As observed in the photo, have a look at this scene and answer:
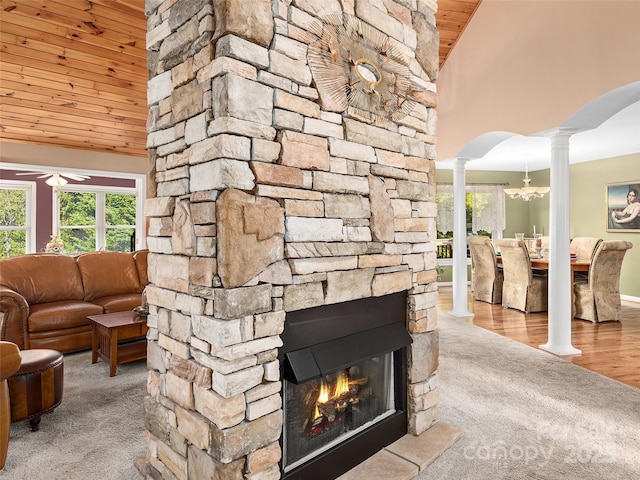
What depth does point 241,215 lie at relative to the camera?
58.9 inches

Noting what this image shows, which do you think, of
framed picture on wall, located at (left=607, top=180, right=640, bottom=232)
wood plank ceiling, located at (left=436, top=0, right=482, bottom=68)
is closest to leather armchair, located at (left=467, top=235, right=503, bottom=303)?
framed picture on wall, located at (left=607, top=180, right=640, bottom=232)

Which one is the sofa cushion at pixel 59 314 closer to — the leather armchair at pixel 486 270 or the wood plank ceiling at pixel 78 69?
the wood plank ceiling at pixel 78 69

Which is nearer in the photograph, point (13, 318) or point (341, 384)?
point (341, 384)

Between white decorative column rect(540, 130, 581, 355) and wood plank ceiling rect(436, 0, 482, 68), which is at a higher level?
wood plank ceiling rect(436, 0, 482, 68)

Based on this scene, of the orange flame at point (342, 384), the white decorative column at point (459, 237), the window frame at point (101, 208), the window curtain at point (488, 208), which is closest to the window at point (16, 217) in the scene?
the window frame at point (101, 208)

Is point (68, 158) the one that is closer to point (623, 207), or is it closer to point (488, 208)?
point (488, 208)

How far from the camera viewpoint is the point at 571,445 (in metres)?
2.35

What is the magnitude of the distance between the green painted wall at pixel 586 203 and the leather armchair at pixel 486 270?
1.59m

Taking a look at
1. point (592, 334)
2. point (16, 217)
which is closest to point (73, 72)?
point (16, 217)

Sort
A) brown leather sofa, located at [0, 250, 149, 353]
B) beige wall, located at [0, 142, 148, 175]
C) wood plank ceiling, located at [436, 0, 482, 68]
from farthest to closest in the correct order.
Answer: beige wall, located at [0, 142, 148, 175], wood plank ceiling, located at [436, 0, 482, 68], brown leather sofa, located at [0, 250, 149, 353]

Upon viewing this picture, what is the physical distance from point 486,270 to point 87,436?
19.4 ft

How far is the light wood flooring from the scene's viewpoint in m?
3.67

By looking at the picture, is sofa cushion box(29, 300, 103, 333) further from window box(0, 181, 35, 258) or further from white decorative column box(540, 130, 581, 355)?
white decorative column box(540, 130, 581, 355)

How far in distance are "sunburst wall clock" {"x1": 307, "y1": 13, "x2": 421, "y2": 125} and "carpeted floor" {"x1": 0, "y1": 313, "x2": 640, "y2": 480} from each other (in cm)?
187
